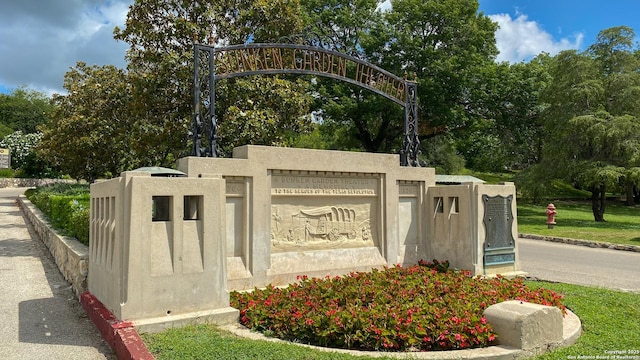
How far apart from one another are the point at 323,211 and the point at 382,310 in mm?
3062

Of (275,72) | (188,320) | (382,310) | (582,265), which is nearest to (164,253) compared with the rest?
(188,320)

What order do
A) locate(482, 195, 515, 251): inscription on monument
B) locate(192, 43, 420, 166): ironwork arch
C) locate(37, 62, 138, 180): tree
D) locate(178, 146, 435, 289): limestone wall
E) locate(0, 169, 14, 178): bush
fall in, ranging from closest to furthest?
locate(178, 146, 435, 289): limestone wall, locate(192, 43, 420, 166): ironwork arch, locate(482, 195, 515, 251): inscription on monument, locate(37, 62, 138, 180): tree, locate(0, 169, 14, 178): bush

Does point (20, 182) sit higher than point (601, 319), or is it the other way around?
point (20, 182)

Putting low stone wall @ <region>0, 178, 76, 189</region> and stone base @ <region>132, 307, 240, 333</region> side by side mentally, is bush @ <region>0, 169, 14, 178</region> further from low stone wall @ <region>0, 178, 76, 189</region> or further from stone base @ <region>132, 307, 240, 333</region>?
stone base @ <region>132, 307, 240, 333</region>

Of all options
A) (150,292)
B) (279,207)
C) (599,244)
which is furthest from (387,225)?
(599,244)

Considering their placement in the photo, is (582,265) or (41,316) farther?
(582,265)

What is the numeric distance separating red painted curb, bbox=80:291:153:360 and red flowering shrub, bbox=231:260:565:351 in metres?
1.43

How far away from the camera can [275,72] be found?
30.1ft

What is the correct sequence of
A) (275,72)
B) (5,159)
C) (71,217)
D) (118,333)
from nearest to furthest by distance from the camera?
(118,333) → (275,72) → (71,217) → (5,159)

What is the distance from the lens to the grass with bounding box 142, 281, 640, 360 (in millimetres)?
4668

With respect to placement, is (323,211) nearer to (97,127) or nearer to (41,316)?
(41,316)

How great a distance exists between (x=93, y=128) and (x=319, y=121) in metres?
11.8

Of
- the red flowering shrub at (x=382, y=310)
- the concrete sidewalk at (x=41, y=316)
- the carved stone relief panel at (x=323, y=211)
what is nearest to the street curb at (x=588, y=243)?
the red flowering shrub at (x=382, y=310)

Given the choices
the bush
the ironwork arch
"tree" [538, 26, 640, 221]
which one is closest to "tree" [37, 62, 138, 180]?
the ironwork arch
